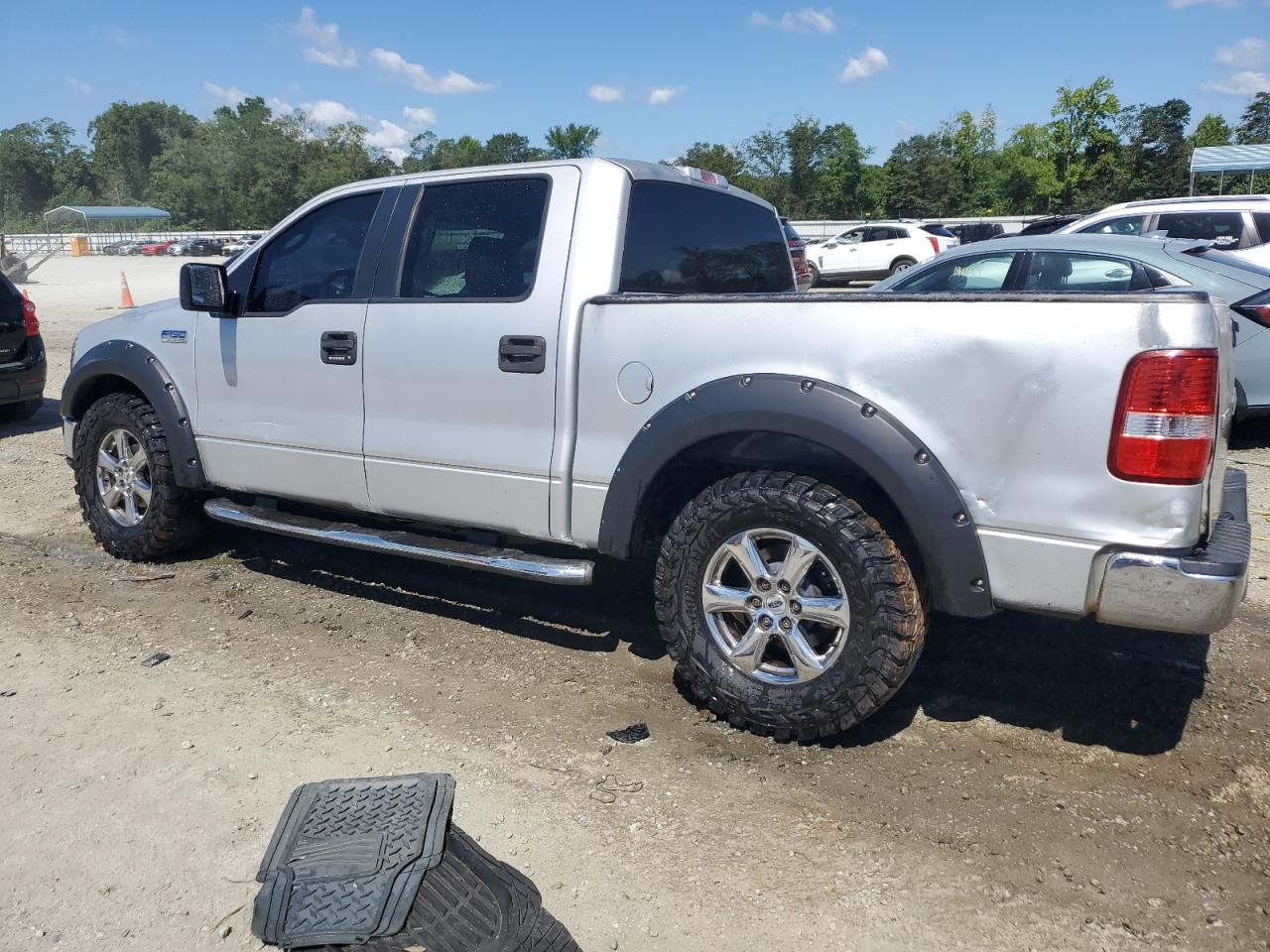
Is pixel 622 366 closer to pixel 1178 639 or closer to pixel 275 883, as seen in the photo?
pixel 275 883

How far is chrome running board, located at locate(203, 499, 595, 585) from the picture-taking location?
3904 mm

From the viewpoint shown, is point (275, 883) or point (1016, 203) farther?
point (1016, 203)

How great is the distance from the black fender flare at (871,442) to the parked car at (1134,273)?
4.03 metres

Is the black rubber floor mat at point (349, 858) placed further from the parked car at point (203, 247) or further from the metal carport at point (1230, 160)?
the parked car at point (203, 247)

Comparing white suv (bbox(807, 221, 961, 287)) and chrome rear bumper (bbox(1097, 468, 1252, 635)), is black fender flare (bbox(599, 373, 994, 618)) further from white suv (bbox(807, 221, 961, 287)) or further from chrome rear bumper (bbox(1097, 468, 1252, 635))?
white suv (bbox(807, 221, 961, 287))

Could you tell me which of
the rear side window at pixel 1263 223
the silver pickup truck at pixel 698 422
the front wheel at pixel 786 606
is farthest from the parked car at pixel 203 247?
the front wheel at pixel 786 606

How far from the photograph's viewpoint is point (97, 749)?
11.5ft

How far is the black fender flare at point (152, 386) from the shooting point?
5043mm

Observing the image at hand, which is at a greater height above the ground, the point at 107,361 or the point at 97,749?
the point at 107,361

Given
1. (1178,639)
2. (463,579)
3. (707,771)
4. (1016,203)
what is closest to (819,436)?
(707,771)

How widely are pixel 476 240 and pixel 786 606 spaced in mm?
2003

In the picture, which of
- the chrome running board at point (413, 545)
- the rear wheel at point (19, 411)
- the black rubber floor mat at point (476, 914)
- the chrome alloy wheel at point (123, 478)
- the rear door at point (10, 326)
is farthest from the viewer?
the rear wheel at point (19, 411)

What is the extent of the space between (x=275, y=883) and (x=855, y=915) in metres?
1.54

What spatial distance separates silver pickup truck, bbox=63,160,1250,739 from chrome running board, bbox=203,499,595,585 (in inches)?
0.8
